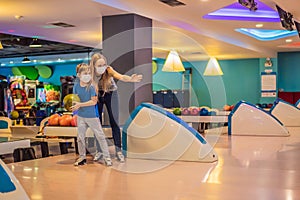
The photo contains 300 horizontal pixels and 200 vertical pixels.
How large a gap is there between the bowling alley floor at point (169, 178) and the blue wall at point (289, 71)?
10.9 metres

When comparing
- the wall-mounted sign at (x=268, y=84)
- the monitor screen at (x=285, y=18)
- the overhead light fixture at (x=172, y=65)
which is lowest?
the wall-mounted sign at (x=268, y=84)

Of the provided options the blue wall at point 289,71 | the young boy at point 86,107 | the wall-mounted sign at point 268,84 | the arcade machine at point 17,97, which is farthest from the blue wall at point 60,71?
the young boy at point 86,107

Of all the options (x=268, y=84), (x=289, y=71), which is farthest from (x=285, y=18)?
(x=289, y=71)

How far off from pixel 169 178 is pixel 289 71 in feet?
42.8

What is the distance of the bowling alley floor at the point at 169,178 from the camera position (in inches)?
120

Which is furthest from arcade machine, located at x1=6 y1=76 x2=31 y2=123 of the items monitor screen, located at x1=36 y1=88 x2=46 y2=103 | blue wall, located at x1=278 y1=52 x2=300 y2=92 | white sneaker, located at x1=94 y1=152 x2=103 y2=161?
white sneaker, located at x1=94 y1=152 x2=103 y2=161

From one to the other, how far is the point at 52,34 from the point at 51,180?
Result: 707 centimetres

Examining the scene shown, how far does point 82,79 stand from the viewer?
13.6 ft

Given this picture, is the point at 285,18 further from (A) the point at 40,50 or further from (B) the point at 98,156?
(A) the point at 40,50

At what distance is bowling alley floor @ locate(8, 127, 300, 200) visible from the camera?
3.06 m

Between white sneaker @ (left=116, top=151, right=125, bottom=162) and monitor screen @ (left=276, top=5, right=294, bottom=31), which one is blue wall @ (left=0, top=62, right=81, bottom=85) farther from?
white sneaker @ (left=116, top=151, right=125, bottom=162)

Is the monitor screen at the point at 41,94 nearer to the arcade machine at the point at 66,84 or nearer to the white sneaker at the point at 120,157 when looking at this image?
the arcade machine at the point at 66,84

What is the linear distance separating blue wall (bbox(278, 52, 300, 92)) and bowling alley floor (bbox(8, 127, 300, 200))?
1094 cm

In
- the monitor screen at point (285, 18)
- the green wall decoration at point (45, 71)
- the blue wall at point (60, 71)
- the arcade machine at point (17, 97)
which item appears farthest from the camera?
the green wall decoration at point (45, 71)
